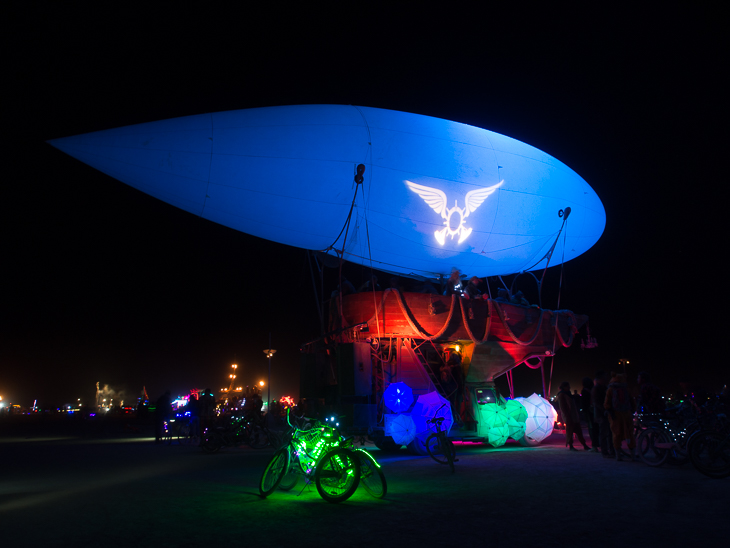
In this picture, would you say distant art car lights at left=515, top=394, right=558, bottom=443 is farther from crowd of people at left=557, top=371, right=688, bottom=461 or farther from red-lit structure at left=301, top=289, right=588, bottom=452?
crowd of people at left=557, top=371, right=688, bottom=461

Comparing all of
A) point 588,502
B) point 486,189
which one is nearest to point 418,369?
point 486,189

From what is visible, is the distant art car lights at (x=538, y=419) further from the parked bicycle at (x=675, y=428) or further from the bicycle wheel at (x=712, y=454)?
the bicycle wheel at (x=712, y=454)

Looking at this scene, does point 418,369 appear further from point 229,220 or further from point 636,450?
point 229,220

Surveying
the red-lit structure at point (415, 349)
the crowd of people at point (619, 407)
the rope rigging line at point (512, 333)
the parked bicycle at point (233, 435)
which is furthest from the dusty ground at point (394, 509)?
the rope rigging line at point (512, 333)

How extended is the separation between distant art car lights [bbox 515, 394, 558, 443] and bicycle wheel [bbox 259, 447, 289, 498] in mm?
8287

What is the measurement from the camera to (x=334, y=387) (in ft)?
34.5

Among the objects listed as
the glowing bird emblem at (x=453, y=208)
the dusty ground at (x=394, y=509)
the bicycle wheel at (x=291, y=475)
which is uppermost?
the glowing bird emblem at (x=453, y=208)

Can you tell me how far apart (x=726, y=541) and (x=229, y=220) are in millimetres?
9205

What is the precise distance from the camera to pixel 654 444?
8125 millimetres

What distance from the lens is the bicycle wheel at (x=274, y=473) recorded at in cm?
587

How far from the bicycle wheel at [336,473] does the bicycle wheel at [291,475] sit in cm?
64

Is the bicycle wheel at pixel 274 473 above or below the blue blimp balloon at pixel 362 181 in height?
below

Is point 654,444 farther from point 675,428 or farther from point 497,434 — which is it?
point 497,434

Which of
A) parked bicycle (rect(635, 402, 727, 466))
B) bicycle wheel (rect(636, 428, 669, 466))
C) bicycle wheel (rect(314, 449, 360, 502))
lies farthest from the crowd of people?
bicycle wheel (rect(314, 449, 360, 502))
